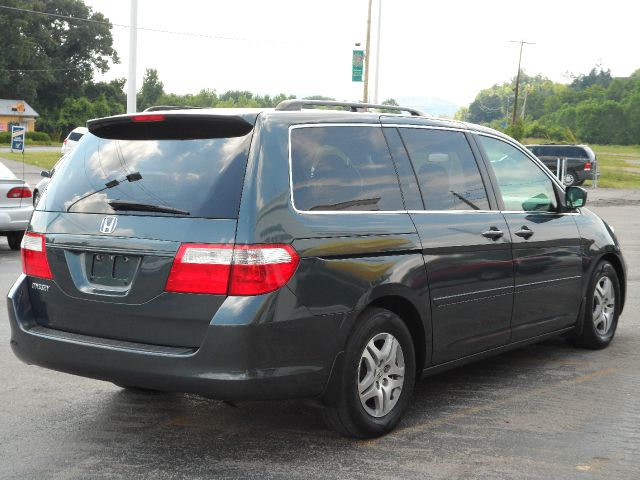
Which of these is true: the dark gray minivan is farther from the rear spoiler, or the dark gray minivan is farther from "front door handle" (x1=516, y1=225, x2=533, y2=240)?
"front door handle" (x1=516, y1=225, x2=533, y2=240)

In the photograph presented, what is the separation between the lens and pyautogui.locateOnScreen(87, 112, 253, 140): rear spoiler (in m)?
4.68

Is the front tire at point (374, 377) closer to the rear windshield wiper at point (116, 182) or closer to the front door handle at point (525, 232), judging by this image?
the rear windshield wiper at point (116, 182)

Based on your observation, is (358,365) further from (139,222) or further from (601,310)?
(601,310)

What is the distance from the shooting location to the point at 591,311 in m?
7.27

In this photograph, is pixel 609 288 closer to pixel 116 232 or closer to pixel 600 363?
pixel 600 363

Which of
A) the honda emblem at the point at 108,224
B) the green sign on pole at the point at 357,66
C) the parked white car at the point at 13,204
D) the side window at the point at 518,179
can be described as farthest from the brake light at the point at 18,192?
the green sign on pole at the point at 357,66

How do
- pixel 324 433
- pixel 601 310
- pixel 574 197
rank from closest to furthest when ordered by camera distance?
pixel 324 433
pixel 574 197
pixel 601 310

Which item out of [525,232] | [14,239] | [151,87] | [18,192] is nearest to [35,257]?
[525,232]

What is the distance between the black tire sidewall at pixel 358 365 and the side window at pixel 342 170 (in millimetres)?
605

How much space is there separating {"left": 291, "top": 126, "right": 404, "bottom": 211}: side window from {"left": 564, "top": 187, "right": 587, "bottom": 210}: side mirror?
7.07 feet

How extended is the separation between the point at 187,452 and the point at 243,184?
141 cm

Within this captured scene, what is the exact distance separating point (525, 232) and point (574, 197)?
84 cm

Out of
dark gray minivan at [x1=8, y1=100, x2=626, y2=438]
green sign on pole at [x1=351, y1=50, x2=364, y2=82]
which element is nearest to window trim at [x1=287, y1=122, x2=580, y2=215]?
dark gray minivan at [x1=8, y1=100, x2=626, y2=438]

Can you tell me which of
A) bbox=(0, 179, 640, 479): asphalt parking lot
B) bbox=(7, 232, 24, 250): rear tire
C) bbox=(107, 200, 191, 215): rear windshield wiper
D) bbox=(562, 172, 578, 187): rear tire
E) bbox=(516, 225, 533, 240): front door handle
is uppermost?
bbox=(107, 200, 191, 215): rear windshield wiper
